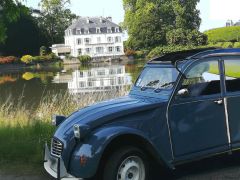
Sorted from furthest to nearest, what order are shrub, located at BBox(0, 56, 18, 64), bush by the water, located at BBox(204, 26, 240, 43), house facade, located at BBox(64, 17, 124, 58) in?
1. house facade, located at BBox(64, 17, 124, 58)
2. bush by the water, located at BBox(204, 26, 240, 43)
3. shrub, located at BBox(0, 56, 18, 64)

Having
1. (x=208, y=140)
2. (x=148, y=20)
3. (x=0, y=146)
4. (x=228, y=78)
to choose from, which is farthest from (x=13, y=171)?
(x=148, y=20)

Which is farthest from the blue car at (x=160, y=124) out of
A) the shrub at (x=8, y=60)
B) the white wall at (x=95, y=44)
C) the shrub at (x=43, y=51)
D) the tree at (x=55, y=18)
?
the tree at (x=55, y=18)

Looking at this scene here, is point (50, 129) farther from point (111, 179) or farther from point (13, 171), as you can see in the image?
point (111, 179)

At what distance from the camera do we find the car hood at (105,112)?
5543 mm

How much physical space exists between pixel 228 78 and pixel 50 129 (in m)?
4.26

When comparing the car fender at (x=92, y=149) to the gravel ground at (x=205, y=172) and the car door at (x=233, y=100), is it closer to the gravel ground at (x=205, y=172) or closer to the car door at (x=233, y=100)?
the gravel ground at (x=205, y=172)

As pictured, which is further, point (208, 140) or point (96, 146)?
point (208, 140)

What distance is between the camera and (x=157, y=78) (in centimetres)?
645

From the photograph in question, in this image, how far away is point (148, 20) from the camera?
100375 mm

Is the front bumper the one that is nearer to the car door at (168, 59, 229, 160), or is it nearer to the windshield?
the car door at (168, 59, 229, 160)

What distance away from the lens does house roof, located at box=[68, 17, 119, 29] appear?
107938 millimetres

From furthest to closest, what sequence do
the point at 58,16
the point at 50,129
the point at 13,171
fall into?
the point at 58,16 < the point at 50,129 < the point at 13,171

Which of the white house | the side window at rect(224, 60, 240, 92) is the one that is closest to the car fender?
the side window at rect(224, 60, 240, 92)

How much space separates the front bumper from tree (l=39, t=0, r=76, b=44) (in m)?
A: 109
